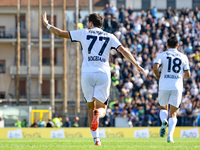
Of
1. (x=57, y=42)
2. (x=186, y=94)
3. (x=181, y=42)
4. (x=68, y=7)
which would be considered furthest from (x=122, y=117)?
(x=57, y=42)

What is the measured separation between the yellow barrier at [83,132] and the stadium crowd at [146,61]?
1992 millimetres

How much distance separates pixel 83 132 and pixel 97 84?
14.2 metres

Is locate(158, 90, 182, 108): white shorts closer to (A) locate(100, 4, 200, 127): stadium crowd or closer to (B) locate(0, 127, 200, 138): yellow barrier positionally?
(B) locate(0, 127, 200, 138): yellow barrier

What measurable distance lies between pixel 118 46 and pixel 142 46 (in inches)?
812

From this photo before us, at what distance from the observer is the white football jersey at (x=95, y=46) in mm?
7559

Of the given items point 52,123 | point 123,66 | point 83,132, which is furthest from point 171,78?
point 123,66

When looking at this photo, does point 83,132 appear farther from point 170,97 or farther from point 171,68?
point 171,68

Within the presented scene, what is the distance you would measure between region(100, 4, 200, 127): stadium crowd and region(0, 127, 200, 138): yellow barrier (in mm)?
1992

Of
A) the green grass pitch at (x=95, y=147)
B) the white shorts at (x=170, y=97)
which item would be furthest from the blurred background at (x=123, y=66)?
the green grass pitch at (x=95, y=147)

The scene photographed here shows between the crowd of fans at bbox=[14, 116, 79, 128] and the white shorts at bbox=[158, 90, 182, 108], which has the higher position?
the white shorts at bbox=[158, 90, 182, 108]

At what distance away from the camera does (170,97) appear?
952 cm

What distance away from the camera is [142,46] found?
28.1 meters

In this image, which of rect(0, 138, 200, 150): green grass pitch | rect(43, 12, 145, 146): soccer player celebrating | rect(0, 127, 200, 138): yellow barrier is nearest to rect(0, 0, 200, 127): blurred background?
rect(0, 127, 200, 138): yellow barrier

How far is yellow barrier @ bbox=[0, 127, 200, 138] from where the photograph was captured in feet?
69.2
